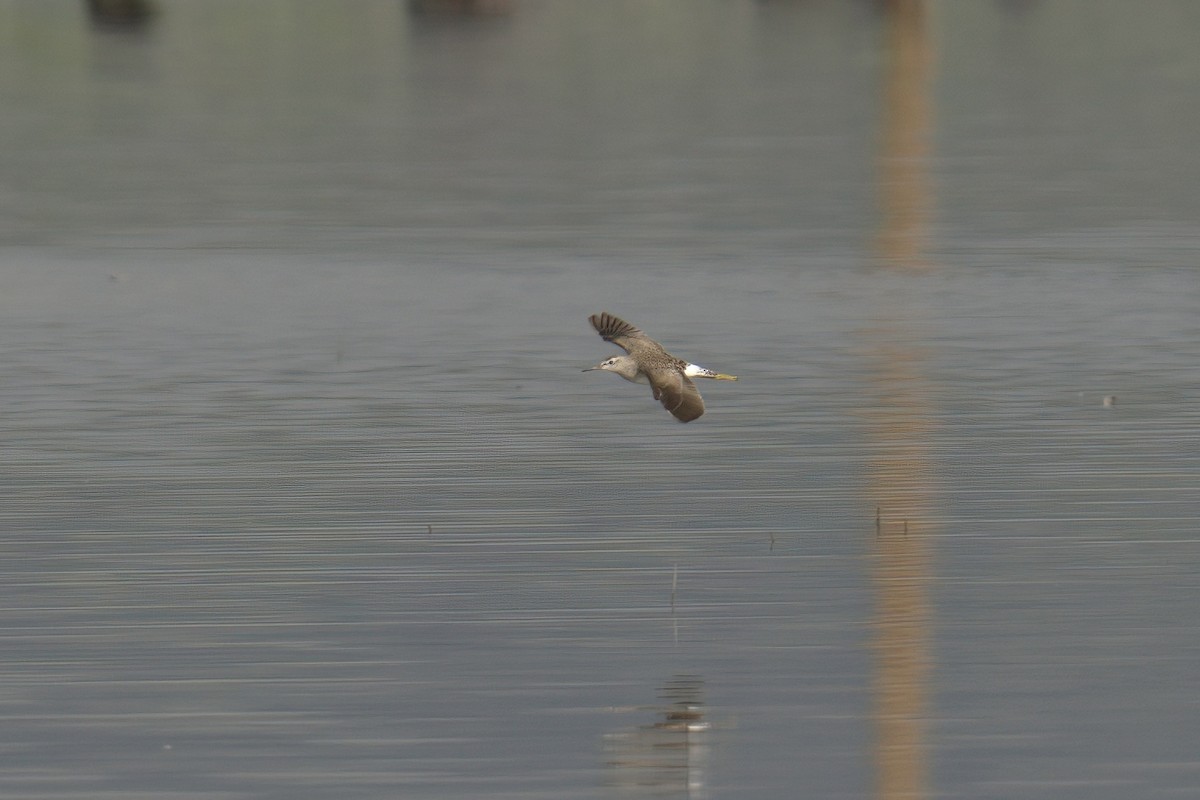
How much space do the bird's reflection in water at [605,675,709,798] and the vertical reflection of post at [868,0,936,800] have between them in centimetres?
56

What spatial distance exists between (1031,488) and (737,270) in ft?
29.4

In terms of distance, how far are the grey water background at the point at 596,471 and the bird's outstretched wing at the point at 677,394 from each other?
1.60 ft

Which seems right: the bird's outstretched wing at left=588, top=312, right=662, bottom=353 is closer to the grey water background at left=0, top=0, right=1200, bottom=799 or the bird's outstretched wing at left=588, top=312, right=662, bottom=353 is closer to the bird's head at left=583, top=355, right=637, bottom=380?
the bird's head at left=583, top=355, right=637, bottom=380

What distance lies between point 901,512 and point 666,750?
12.9 ft

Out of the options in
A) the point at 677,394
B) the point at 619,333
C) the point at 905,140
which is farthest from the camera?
the point at 905,140

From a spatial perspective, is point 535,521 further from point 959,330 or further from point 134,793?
point 959,330

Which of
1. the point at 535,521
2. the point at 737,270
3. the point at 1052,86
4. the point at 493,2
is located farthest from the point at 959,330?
the point at 493,2

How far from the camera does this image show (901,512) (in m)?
12.7

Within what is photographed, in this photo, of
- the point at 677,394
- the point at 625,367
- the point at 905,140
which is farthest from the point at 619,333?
the point at 905,140

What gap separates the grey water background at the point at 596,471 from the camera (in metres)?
9.16

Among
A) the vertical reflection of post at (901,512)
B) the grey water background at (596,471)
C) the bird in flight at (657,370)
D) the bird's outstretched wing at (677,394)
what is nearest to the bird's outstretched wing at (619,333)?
the bird in flight at (657,370)

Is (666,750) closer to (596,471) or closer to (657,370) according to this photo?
(657,370)

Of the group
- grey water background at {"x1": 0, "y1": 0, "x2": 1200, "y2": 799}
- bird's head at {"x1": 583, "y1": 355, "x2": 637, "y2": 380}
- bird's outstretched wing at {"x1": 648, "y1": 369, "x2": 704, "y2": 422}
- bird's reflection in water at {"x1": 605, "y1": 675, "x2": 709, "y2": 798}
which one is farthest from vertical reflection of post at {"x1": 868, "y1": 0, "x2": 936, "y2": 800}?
bird's head at {"x1": 583, "y1": 355, "x2": 637, "y2": 380}

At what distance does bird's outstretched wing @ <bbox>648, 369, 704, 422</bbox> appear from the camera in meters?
12.6
